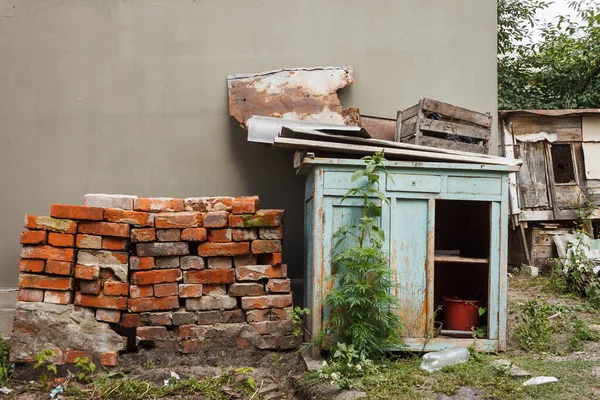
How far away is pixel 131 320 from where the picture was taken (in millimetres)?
4695

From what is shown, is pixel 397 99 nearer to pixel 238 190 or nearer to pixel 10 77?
pixel 238 190

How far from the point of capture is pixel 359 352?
4.25 meters

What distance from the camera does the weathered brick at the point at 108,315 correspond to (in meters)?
4.66

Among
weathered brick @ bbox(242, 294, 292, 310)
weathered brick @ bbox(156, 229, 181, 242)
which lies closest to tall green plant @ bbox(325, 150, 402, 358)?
weathered brick @ bbox(242, 294, 292, 310)

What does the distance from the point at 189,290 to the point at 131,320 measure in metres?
0.53

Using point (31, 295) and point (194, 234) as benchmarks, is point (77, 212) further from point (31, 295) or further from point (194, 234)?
point (194, 234)

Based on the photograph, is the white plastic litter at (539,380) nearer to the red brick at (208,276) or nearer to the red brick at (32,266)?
the red brick at (208,276)

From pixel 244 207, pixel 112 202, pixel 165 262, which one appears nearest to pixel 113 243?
pixel 112 202

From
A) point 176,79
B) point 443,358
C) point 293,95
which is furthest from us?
point 176,79

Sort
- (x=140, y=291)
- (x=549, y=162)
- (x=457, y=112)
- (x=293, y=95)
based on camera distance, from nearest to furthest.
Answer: (x=140, y=291) < (x=457, y=112) < (x=293, y=95) < (x=549, y=162)

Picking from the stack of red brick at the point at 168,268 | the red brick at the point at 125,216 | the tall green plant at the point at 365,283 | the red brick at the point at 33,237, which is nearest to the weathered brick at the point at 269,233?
the stack of red brick at the point at 168,268

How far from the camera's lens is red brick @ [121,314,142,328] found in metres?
4.69

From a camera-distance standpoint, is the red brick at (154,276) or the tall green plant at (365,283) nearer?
the tall green plant at (365,283)

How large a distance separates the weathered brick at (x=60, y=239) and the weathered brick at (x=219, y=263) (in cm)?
113
